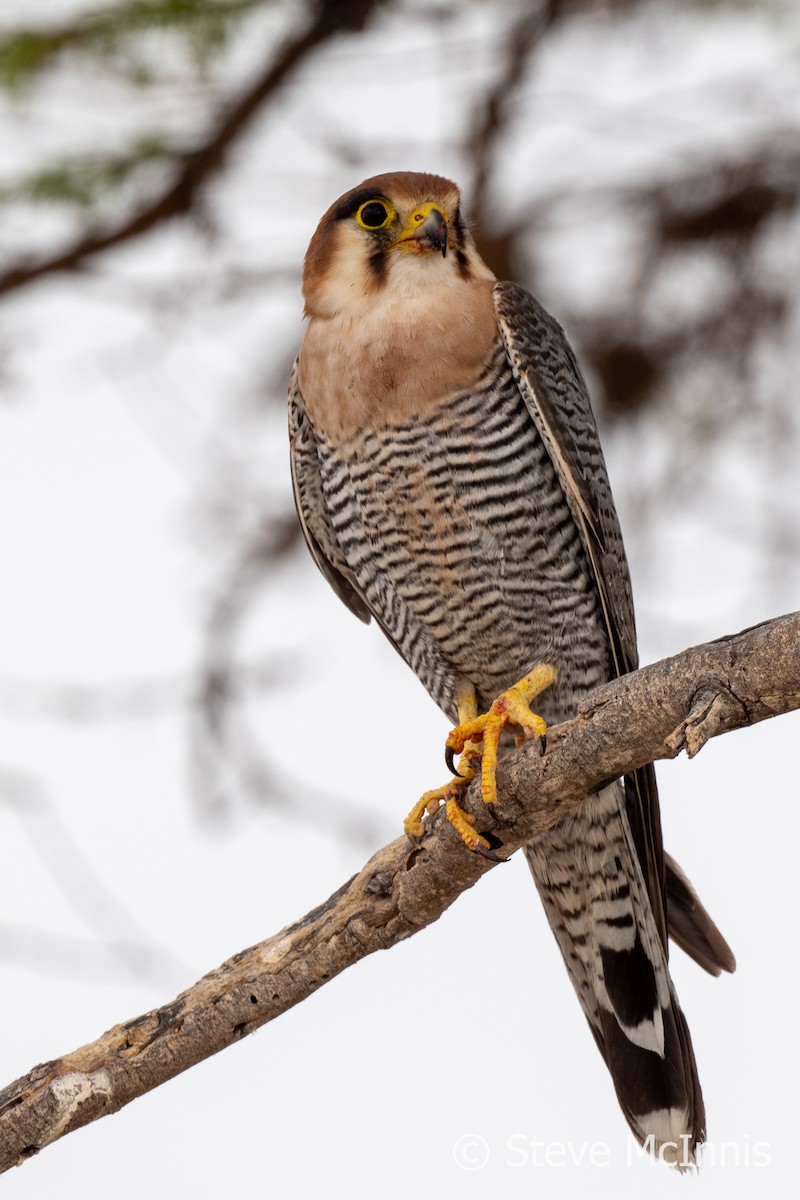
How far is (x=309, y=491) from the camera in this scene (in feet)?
14.5

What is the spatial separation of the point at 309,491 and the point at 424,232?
0.84 m

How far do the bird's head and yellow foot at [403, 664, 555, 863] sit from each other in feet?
3.74

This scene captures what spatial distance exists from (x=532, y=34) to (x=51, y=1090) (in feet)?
11.8

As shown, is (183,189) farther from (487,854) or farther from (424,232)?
(487,854)

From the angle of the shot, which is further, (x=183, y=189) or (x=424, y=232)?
(x=183, y=189)

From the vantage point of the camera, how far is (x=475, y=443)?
3.94m

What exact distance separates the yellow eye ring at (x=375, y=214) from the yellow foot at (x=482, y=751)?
1338mm

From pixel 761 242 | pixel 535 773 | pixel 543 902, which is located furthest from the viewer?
pixel 761 242

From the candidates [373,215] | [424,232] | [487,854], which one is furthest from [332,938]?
[373,215]

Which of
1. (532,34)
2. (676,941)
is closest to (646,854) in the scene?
(676,941)

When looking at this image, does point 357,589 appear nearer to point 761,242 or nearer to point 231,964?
point 231,964

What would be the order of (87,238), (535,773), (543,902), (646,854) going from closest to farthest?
(535,773)
(646,854)
(543,902)
(87,238)

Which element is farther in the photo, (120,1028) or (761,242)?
(761,242)

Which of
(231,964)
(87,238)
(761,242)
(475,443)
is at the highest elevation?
(761,242)
